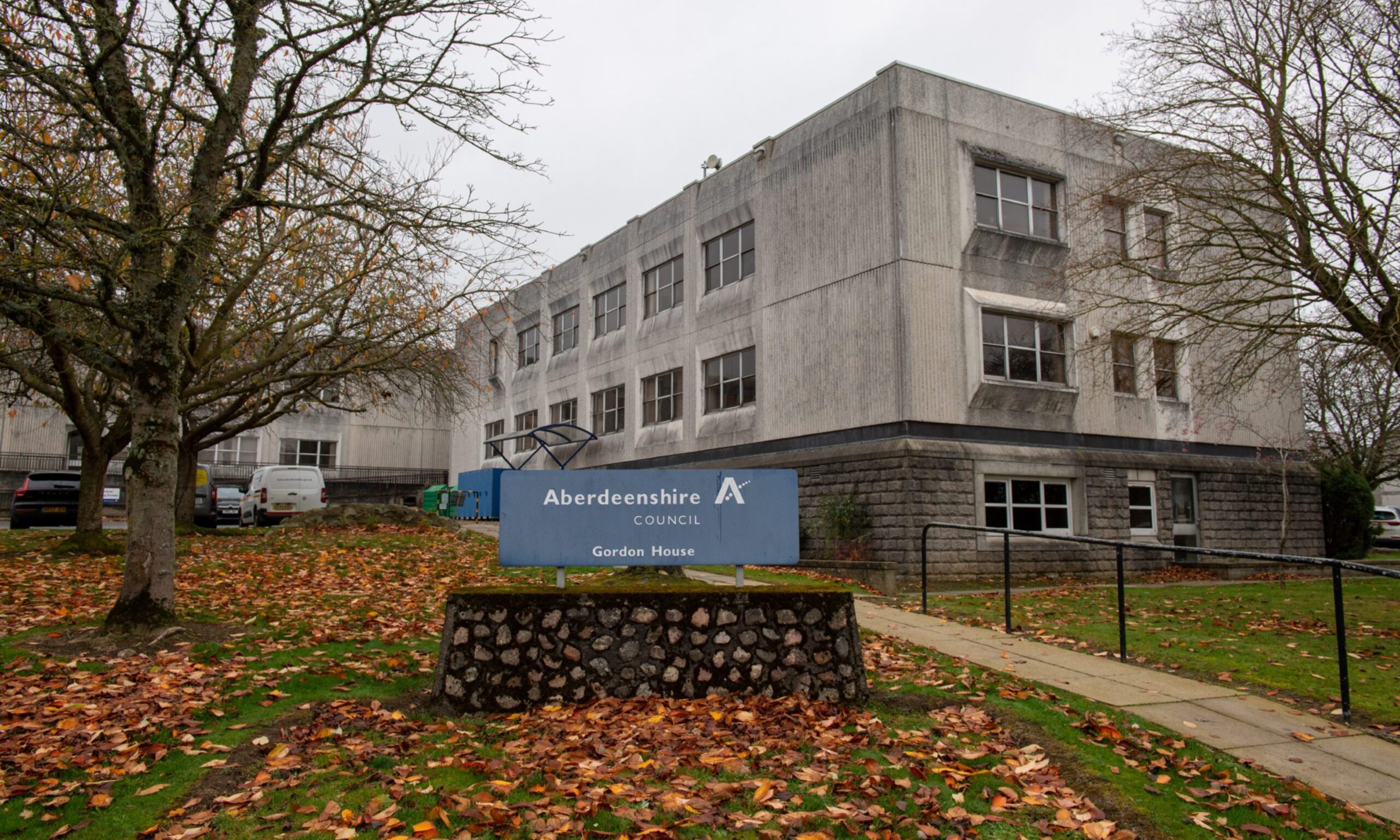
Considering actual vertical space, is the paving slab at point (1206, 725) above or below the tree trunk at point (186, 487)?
below

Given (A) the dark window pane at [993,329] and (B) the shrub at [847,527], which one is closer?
(B) the shrub at [847,527]

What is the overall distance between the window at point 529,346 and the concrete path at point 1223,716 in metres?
27.7

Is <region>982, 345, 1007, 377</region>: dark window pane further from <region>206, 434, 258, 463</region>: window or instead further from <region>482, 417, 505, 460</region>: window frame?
<region>206, 434, 258, 463</region>: window

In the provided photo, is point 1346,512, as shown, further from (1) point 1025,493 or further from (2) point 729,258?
(2) point 729,258

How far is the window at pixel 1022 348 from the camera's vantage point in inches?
760

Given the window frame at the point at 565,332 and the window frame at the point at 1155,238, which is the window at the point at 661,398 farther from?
the window frame at the point at 1155,238

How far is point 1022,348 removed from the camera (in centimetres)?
1967

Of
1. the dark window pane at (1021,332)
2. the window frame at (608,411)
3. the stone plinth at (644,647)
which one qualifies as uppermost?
the dark window pane at (1021,332)

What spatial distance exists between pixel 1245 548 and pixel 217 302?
24564mm

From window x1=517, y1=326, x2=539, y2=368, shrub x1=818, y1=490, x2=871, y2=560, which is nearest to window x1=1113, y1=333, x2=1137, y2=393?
shrub x1=818, y1=490, x2=871, y2=560

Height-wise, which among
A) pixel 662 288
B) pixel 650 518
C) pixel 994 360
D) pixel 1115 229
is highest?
pixel 1115 229

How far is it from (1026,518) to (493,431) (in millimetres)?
25901

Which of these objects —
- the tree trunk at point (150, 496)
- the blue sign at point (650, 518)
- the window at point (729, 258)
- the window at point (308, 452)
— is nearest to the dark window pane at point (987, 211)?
the window at point (729, 258)

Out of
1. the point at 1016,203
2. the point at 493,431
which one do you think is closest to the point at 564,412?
the point at 493,431
